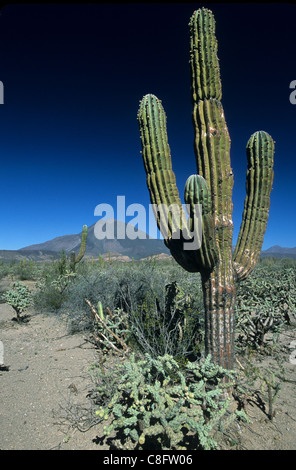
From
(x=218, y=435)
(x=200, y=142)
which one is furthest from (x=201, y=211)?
(x=218, y=435)

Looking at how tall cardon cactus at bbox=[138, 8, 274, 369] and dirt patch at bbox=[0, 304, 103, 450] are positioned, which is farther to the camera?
tall cardon cactus at bbox=[138, 8, 274, 369]

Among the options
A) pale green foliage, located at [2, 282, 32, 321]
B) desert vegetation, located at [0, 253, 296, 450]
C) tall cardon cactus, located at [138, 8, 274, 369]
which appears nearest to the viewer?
→ desert vegetation, located at [0, 253, 296, 450]

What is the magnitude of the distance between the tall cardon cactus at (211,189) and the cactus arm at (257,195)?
13 mm

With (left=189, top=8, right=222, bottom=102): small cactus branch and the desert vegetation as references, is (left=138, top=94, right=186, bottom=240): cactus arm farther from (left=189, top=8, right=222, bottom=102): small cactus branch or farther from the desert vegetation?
the desert vegetation

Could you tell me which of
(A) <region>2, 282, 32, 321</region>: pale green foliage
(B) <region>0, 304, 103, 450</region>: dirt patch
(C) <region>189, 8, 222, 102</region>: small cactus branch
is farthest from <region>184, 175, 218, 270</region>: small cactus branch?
(A) <region>2, 282, 32, 321</region>: pale green foliage

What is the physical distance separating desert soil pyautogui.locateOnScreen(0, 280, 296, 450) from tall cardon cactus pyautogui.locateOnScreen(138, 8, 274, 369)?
2.29ft

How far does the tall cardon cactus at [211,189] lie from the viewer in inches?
118

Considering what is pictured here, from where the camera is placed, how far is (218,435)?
2.12 meters

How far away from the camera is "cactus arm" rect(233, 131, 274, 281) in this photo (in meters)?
3.42

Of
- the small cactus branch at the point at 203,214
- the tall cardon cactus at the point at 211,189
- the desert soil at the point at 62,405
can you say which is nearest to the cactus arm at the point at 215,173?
the tall cardon cactus at the point at 211,189

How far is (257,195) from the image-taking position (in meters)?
3.47

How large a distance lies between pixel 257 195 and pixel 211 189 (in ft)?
2.82
